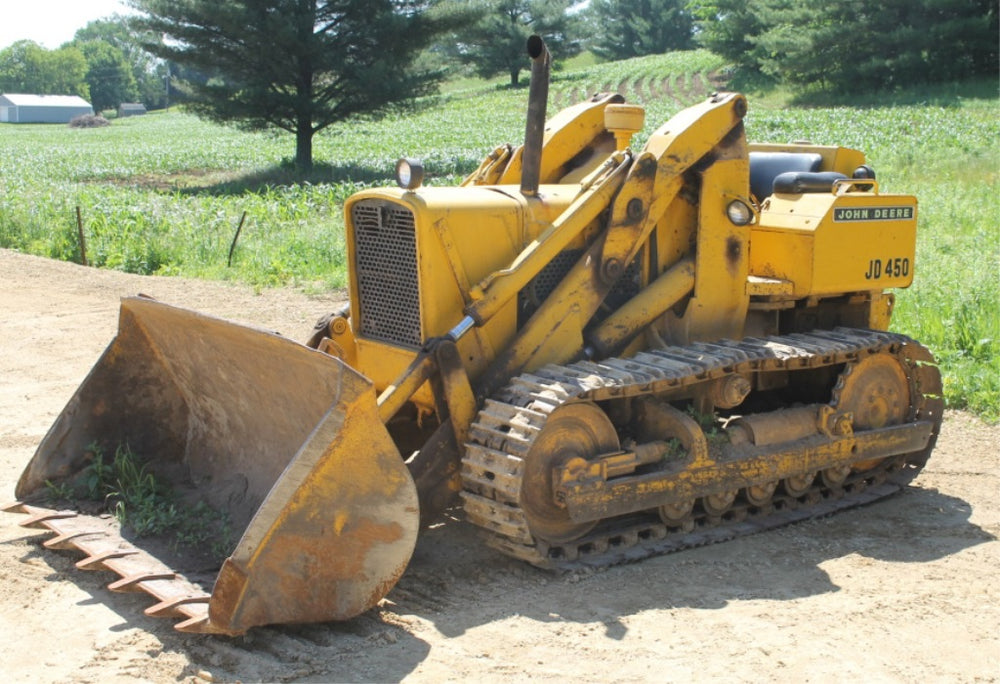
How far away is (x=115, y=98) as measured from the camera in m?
128

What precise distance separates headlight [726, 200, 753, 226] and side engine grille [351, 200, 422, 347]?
6.36ft

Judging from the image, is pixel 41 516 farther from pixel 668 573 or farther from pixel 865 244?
pixel 865 244

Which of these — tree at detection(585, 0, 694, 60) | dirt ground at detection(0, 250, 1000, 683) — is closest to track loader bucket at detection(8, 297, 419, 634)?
dirt ground at detection(0, 250, 1000, 683)

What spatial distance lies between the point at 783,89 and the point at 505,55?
75.5ft

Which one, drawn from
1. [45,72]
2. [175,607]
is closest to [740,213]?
[175,607]

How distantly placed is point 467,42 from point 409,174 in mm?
50111

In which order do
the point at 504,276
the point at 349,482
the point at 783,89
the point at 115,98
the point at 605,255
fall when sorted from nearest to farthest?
the point at 349,482, the point at 504,276, the point at 605,255, the point at 783,89, the point at 115,98

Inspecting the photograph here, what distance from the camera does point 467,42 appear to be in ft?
178

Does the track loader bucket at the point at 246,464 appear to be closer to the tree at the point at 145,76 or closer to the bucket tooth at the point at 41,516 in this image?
the bucket tooth at the point at 41,516

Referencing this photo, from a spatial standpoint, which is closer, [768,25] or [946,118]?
[946,118]

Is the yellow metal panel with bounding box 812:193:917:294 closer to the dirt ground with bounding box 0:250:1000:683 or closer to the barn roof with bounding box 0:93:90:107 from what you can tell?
the dirt ground with bounding box 0:250:1000:683

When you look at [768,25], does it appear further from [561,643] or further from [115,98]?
[115,98]

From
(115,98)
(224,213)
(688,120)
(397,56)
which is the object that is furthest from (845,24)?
(115,98)

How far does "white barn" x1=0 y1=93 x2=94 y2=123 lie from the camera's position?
362 feet
